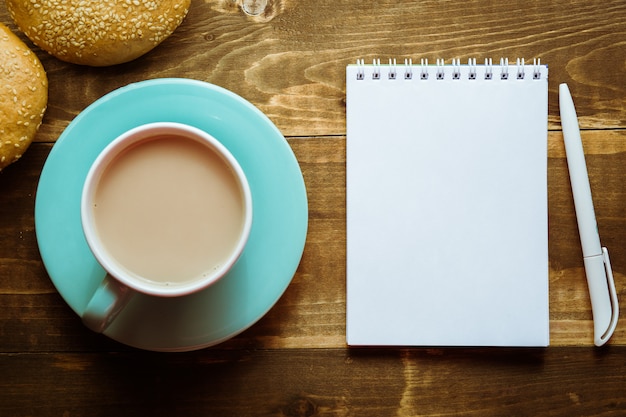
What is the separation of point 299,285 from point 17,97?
42 cm

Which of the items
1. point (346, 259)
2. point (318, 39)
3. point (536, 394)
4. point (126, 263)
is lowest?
point (536, 394)

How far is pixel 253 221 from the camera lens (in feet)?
2.28

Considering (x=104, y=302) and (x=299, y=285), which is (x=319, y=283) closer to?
(x=299, y=285)

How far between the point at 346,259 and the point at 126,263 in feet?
0.94

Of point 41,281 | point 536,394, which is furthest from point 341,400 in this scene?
point 41,281

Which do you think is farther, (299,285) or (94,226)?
(299,285)

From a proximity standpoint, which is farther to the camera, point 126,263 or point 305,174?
point 305,174

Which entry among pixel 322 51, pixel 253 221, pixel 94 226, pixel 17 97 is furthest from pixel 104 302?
pixel 322 51

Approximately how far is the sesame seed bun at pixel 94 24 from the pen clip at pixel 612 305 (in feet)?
2.13

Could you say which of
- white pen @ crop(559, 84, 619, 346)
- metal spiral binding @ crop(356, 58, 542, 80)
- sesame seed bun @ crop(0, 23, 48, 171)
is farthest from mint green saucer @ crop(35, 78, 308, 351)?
white pen @ crop(559, 84, 619, 346)

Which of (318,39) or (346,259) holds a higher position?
(318,39)

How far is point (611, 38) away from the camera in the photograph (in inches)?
31.1

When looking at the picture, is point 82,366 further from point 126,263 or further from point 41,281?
point 126,263

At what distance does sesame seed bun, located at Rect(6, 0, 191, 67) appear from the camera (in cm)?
72
